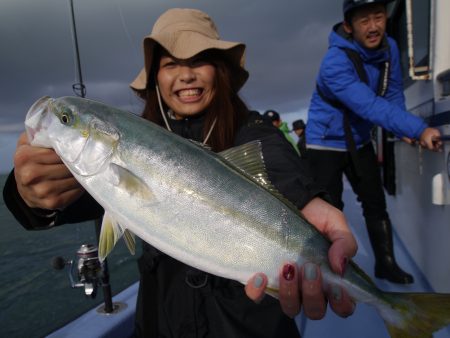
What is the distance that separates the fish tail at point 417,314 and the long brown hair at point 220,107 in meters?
1.31

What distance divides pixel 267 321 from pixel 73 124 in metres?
1.49

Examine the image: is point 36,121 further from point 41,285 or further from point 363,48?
point 41,285

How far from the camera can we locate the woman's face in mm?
2227

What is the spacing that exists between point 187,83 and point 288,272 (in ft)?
4.47

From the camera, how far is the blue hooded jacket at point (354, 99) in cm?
312

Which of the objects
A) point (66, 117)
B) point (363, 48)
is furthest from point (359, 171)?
point (66, 117)

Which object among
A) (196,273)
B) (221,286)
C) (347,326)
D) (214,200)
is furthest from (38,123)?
(347,326)

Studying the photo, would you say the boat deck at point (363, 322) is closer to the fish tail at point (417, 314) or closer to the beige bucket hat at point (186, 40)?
the fish tail at point (417, 314)

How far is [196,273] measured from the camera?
193 centimetres

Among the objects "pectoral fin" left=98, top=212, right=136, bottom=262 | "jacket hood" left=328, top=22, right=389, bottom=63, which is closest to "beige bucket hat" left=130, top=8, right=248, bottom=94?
"pectoral fin" left=98, top=212, right=136, bottom=262

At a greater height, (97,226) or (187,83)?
(187,83)

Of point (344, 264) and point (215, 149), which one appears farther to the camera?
point (215, 149)

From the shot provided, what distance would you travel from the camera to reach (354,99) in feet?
10.9

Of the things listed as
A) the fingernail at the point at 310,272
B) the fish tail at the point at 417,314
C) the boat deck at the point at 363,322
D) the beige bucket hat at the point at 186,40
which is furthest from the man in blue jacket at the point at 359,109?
the fingernail at the point at 310,272
